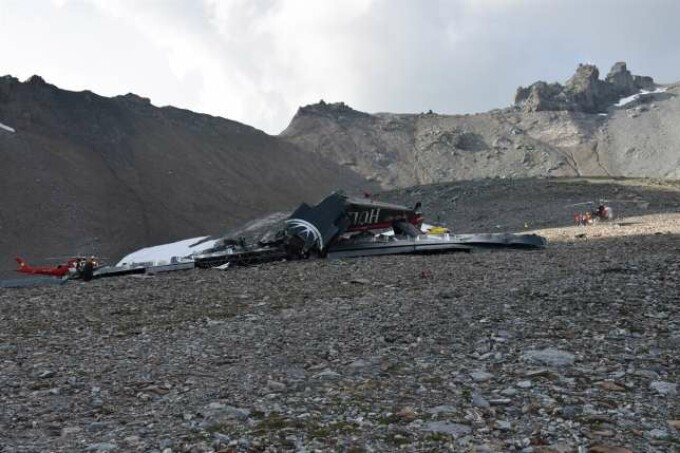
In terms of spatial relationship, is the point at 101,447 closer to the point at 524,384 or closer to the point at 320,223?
the point at 524,384

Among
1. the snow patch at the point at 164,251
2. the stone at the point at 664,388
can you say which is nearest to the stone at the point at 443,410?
the stone at the point at 664,388

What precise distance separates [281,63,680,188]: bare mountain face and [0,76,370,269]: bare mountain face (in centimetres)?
988

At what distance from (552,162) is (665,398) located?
9440 centimetres

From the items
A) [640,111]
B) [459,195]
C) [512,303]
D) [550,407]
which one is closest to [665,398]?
[550,407]

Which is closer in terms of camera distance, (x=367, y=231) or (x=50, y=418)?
(x=50, y=418)

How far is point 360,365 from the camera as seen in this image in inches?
307

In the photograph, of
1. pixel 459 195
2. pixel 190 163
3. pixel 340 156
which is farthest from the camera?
pixel 340 156

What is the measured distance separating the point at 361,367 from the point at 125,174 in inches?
Answer: 2883

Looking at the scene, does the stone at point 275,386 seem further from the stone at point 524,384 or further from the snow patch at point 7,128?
the snow patch at point 7,128

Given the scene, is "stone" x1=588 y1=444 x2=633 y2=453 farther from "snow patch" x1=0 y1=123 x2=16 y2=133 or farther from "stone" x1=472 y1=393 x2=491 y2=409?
"snow patch" x1=0 y1=123 x2=16 y2=133

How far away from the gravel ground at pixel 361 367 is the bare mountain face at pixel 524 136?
8197 cm

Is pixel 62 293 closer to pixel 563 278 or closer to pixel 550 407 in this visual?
pixel 563 278

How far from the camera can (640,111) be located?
111062 millimetres

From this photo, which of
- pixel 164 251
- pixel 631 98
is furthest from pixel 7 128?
pixel 631 98
